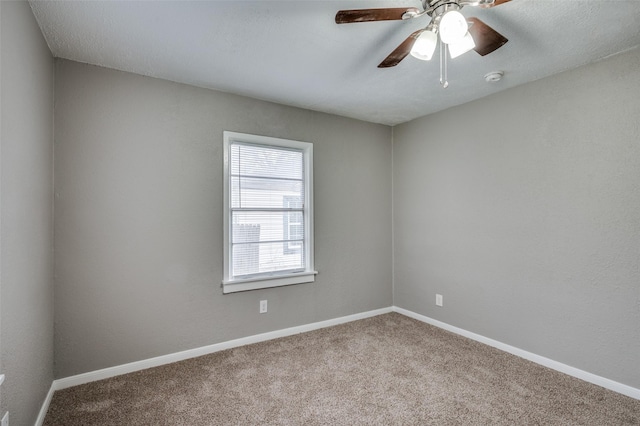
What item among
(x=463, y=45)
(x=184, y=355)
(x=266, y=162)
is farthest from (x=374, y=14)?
(x=184, y=355)

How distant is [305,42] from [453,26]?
1060mm

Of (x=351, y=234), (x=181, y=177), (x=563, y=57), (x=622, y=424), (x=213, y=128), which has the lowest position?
(x=622, y=424)

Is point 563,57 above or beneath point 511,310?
above

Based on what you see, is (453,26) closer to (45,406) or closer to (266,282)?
(266,282)

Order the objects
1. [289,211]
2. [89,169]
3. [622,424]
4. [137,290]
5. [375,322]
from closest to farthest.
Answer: [622,424], [89,169], [137,290], [289,211], [375,322]

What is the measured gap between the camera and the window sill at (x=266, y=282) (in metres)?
3.06

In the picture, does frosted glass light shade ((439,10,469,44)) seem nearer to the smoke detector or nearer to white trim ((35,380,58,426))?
the smoke detector

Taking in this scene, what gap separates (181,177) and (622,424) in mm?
3573

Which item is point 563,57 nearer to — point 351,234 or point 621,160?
point 621,160

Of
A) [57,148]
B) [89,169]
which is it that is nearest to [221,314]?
[89,169]

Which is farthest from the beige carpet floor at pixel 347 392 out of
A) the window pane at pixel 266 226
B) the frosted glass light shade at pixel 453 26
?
the frosted glass light shade at pixel 453 26

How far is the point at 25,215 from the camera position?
1774 mm

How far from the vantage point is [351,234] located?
3.89 meters

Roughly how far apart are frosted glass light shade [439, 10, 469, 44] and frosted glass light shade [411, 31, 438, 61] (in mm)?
222
